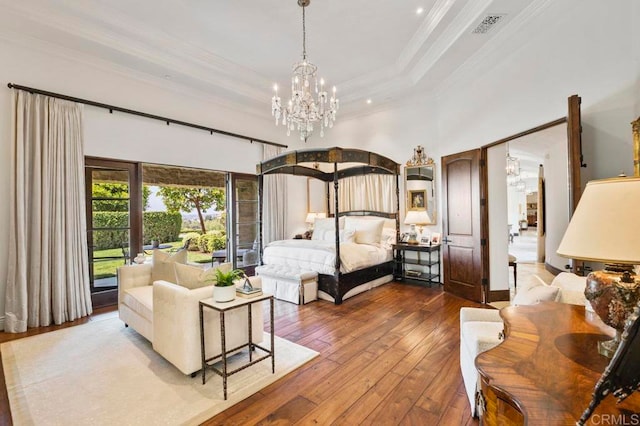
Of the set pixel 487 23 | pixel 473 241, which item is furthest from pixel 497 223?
pixel 487 23

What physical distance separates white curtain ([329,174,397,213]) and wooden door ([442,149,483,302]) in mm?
1290

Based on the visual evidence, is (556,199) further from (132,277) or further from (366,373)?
(132,277)

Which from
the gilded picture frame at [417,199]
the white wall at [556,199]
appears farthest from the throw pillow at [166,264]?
the white wall at [556,199]

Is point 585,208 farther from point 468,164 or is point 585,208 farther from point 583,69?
point 468,164

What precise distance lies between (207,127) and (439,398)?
544 cm

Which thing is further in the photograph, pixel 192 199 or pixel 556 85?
pixel 192 199

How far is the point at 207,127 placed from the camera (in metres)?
5.45

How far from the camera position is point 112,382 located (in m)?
2.38

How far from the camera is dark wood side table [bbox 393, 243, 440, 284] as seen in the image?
534 cm

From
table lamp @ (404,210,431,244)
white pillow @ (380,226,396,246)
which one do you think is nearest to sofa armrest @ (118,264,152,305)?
white pillow @ (380,226,396,246)

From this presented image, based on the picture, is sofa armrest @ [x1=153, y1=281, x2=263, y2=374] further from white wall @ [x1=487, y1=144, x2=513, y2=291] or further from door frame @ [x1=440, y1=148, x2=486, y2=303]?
white wall @ [x1=487, y1=144, x2=513, y2=291]

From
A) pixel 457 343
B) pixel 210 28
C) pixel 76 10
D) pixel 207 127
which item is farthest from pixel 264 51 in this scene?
pixel 457 343

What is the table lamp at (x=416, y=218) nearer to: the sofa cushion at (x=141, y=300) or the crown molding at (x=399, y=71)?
the crown molding at (x=399, y=71)

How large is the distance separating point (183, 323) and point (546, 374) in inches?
93.3
